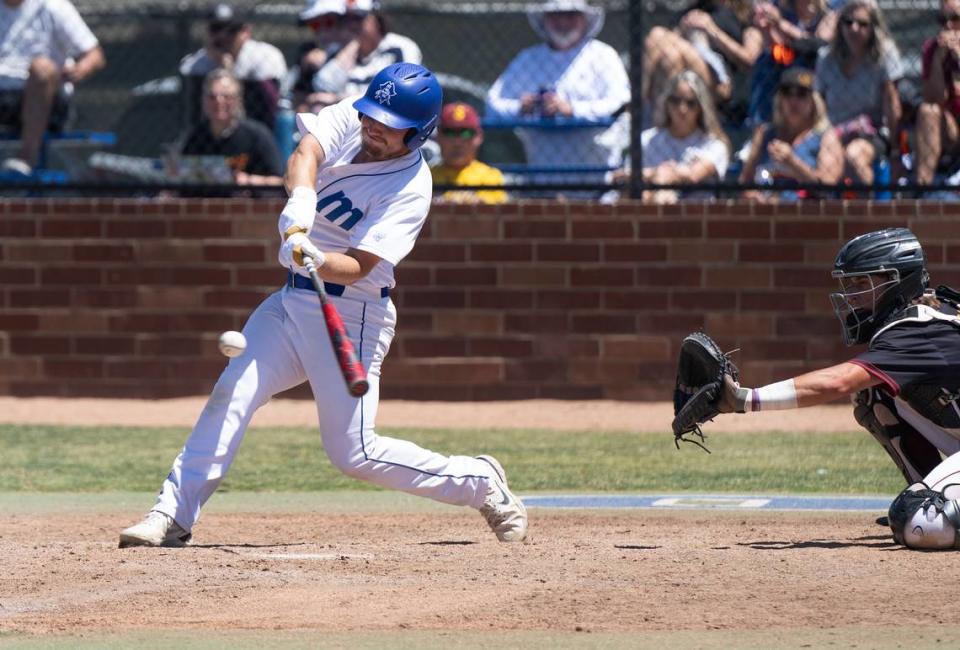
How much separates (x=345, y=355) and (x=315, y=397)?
1.50 feet

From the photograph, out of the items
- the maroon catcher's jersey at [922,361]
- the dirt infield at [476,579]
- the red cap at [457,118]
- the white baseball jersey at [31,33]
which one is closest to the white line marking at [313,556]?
the dirt infield at [476,579]

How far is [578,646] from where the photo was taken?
4.43 metres

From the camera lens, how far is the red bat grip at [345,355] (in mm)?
5570

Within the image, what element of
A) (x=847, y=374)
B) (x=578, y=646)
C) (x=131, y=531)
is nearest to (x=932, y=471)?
(x=847, y=374)

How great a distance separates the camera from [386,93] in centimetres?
594

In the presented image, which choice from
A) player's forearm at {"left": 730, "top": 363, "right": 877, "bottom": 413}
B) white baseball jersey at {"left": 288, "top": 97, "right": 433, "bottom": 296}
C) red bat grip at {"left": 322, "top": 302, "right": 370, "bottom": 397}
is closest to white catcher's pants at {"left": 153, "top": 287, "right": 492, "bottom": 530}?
white baseball jersey at {"left": 288, "top": 97, "right": 433, "bottom": 296}

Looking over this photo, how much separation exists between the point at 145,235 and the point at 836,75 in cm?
501

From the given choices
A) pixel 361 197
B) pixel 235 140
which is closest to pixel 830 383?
pixel 361 197

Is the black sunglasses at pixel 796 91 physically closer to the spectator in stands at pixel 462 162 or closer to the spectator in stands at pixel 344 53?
the spectator in stands at pixel 462 162

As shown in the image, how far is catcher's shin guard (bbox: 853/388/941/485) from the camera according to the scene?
619 cm

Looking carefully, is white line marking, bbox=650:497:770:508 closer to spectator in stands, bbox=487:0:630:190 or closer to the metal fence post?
the metal fence post

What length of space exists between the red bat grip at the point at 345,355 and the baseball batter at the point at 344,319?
0.23m

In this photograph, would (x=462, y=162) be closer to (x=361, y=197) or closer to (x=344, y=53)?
(x=344, y=53)

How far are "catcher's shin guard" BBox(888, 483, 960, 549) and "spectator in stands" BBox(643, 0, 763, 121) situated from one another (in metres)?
5.94
